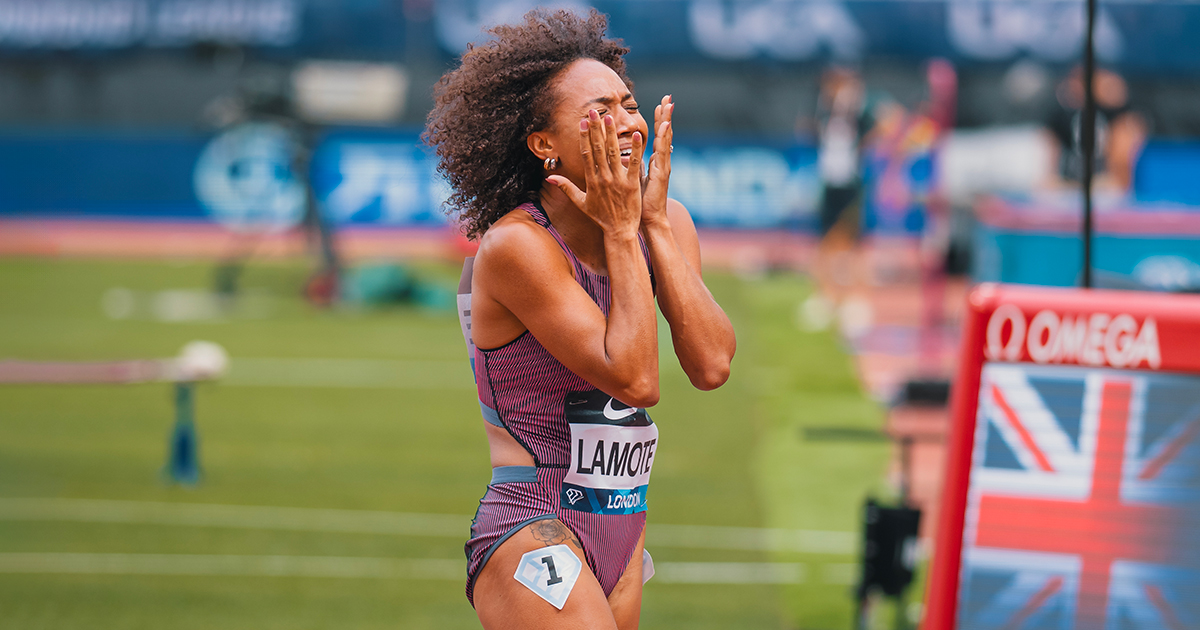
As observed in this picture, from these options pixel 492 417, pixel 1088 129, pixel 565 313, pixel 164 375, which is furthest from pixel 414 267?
pixel 565 313

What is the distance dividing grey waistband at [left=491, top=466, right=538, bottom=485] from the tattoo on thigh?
9 cm

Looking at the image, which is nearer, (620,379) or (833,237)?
(620,379)

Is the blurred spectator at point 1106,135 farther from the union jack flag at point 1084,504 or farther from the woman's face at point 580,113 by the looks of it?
the woman's face at point 580,113

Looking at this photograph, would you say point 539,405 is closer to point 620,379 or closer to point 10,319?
point 620,379

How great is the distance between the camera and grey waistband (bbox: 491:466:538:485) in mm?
2486

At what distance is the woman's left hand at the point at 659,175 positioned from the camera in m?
2.45

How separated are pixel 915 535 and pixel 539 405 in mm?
1924

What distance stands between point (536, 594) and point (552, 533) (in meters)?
0.12


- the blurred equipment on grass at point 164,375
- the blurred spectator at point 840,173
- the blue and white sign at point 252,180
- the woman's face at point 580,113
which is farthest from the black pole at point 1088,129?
the blue and white sign at point 252,180

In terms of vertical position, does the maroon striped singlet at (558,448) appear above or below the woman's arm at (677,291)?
below

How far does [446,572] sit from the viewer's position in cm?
563

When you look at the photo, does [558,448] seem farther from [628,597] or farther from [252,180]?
[252,180]

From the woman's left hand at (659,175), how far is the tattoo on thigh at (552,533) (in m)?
0.60

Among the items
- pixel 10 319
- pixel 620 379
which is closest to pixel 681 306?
pixel 620 379
